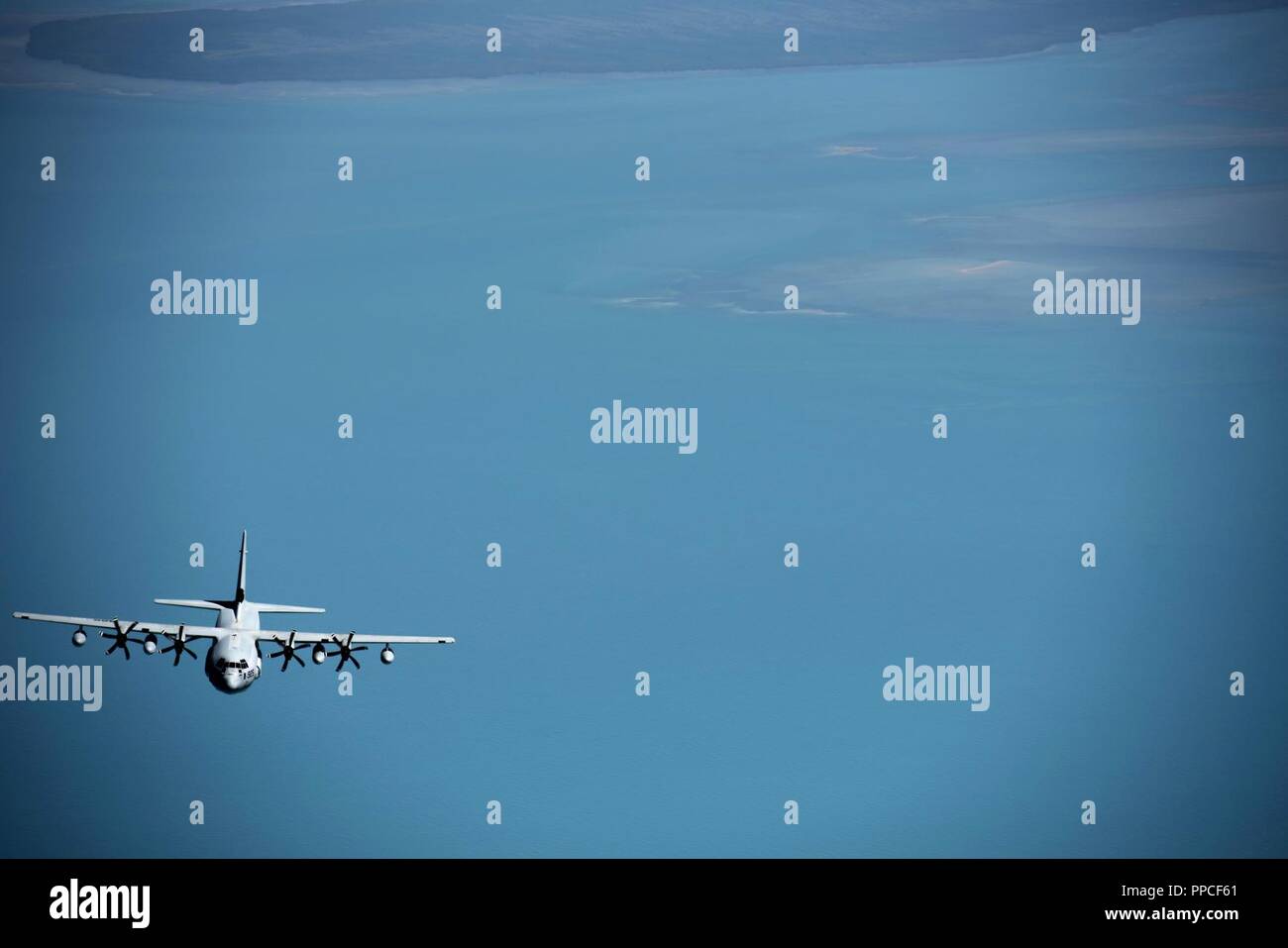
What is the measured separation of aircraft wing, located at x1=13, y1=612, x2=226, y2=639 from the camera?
6212 cm

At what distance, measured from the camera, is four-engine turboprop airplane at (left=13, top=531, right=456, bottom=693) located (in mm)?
63750

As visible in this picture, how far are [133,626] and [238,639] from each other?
10.5 ft

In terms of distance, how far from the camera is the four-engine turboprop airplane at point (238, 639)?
63750 millimetres

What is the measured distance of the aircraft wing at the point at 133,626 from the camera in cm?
6212

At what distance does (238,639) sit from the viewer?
2562 inches

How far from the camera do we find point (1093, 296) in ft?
214

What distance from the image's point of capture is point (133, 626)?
207 feet
